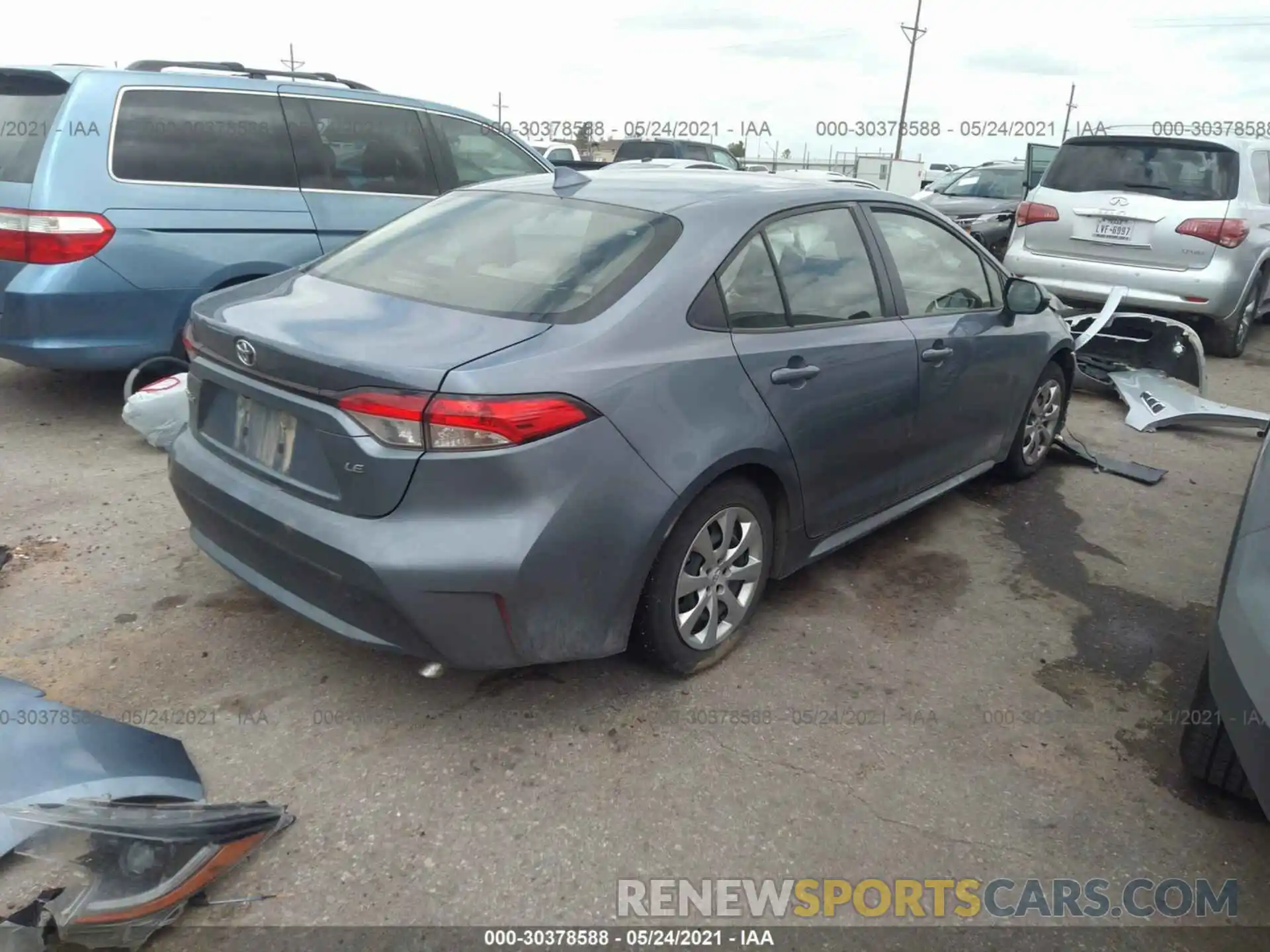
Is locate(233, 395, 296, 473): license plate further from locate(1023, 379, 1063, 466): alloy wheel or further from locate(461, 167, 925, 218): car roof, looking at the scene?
locate(1023, 379, 1063, 466): alloy wheel

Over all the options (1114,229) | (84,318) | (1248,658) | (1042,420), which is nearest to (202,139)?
(84,318)

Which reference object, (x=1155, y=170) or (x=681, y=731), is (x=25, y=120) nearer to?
(x=681, y=731)

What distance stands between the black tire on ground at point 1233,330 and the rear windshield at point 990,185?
6320 mm

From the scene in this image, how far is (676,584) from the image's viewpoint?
2.85 m

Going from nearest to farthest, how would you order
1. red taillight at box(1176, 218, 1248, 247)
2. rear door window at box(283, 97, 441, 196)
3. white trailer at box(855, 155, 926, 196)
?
rear door window at box(283, 97, 441, 196) < red taillight at box(1176, 218, 1248, 247) < white trailer at box(855, 155, 926, 196)

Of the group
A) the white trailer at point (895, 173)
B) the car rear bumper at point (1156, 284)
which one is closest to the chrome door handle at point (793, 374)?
the car rear bumper at point (1156, 284)

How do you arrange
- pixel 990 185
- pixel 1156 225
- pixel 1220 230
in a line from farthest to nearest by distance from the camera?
pixel 990 185 < pixel 1156 225 < pixel 1220 230

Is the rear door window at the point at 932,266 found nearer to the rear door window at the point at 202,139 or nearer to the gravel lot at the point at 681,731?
the gravel lot at the point at 681,731

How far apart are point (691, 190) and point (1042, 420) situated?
2.74 m

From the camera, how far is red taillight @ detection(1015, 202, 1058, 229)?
7.98 metres

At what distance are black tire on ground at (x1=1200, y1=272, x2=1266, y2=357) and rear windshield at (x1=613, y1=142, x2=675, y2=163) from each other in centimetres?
989

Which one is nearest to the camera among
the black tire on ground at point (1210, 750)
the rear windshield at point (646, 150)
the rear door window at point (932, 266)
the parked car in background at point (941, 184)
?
the black tire on ground at point (1210, 750)

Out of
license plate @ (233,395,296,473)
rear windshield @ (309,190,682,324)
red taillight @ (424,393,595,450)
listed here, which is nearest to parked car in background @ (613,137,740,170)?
rear windshield @ (309,190,682,324)

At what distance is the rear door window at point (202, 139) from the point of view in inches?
189
